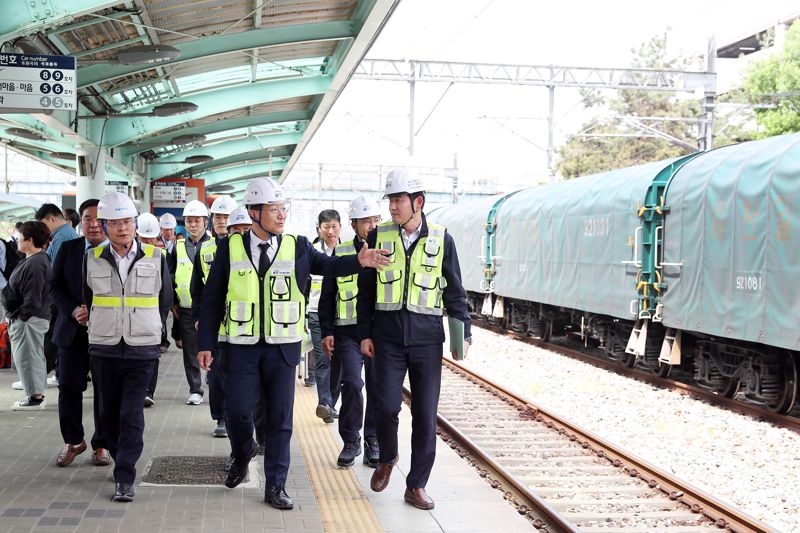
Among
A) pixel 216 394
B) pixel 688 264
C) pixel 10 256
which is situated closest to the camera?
pixel 216 394

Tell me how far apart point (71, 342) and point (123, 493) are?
1.43 metres

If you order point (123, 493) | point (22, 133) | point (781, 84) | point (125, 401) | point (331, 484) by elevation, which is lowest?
point (331, 484)

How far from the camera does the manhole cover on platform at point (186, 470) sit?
22.6 ft

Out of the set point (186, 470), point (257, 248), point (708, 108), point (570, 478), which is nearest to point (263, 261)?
point (257, 248)

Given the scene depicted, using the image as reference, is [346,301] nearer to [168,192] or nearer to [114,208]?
[114,208]

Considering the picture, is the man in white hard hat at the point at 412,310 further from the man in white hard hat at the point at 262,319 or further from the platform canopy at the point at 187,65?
the platform canopy at the point at 187,65

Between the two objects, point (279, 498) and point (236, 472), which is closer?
point (279, 498)

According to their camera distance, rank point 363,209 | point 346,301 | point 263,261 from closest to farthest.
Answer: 1. point 263,261
2. point 346,301
3. point 363,209

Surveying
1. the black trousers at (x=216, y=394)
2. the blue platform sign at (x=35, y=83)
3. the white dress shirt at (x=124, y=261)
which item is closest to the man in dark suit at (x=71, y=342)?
the white dress shirt at (x=124, y=261)

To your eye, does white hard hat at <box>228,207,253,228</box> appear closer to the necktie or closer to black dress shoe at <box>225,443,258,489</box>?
the necktie

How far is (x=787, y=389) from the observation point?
11375 millimetres

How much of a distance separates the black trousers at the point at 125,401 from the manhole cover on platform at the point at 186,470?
0.41 metres

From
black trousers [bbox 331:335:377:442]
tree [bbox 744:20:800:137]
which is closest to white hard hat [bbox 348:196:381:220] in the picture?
black trousers [bbox 331:335:377:442]

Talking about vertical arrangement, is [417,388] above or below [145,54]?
below
